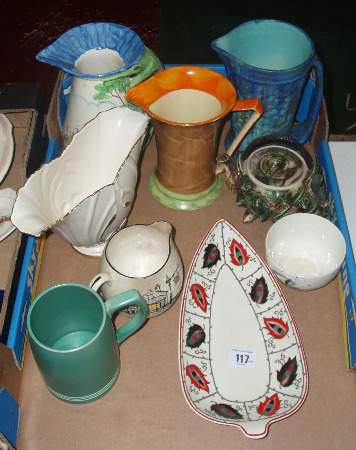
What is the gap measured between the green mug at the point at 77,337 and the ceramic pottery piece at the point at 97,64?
0.30 m

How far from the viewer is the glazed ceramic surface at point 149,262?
57cm

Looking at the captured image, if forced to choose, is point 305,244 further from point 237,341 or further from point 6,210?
point 6,210

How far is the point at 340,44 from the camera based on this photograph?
64.2 inches

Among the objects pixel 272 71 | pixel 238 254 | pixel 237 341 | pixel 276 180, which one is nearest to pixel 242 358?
pixel 237 341

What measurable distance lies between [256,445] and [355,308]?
0.68 feet

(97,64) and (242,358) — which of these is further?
(97,64)

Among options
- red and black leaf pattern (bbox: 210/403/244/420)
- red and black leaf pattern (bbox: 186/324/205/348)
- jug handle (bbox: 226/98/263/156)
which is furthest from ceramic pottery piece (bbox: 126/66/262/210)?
red and black leaf pattern (bbox: 210/403/244/420)

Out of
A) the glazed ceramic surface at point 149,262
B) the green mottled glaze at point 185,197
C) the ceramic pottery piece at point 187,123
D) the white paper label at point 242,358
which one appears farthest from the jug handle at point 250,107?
the white paper label at point 242,358

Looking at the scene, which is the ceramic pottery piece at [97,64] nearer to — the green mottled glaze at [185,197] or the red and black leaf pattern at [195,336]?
the green mottled glaze at [185,197]

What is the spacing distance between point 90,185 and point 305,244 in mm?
327

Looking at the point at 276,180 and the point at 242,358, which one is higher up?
the point at 276,180

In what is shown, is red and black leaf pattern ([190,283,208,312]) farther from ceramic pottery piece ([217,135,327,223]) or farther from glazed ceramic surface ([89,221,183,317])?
ceramic pottery piece ([217,135,327,223])

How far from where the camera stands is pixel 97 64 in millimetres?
729

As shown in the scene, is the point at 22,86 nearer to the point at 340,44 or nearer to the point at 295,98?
the point at 295,98
